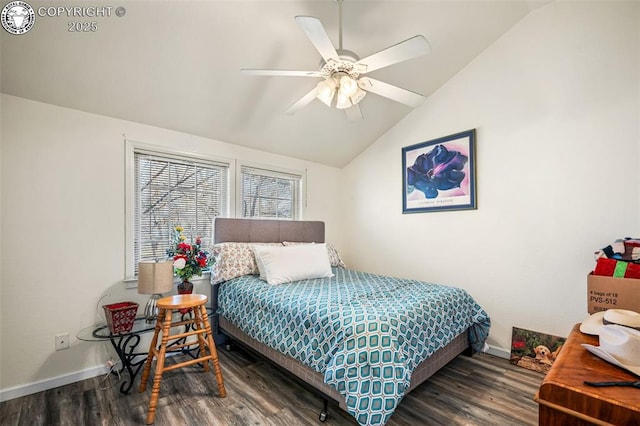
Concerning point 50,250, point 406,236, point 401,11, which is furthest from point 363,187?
point 50,250

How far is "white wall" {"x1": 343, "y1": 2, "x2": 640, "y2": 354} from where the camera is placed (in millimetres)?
2250

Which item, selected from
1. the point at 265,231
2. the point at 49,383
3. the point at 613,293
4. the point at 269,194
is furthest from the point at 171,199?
the point at 613,293

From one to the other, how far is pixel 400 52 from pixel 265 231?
243 centimetres

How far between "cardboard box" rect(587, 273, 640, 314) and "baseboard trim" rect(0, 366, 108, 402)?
3.53 metres

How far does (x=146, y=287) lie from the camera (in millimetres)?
2248

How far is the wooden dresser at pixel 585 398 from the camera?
2.26ft

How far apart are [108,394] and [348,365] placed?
1875mm

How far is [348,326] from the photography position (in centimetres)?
166

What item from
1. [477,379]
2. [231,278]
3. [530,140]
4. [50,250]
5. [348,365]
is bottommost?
[477,379]

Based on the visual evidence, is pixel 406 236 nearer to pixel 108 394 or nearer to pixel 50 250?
pixel 108 394

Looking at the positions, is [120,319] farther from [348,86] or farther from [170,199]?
[348,86]

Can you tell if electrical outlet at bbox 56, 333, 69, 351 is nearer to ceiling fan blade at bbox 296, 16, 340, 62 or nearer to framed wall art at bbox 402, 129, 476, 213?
ceiling fan blade at bbox 296, 16, 340, 62

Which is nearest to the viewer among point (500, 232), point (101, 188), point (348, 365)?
point (348, 365)

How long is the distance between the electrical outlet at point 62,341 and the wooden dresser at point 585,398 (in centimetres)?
303
